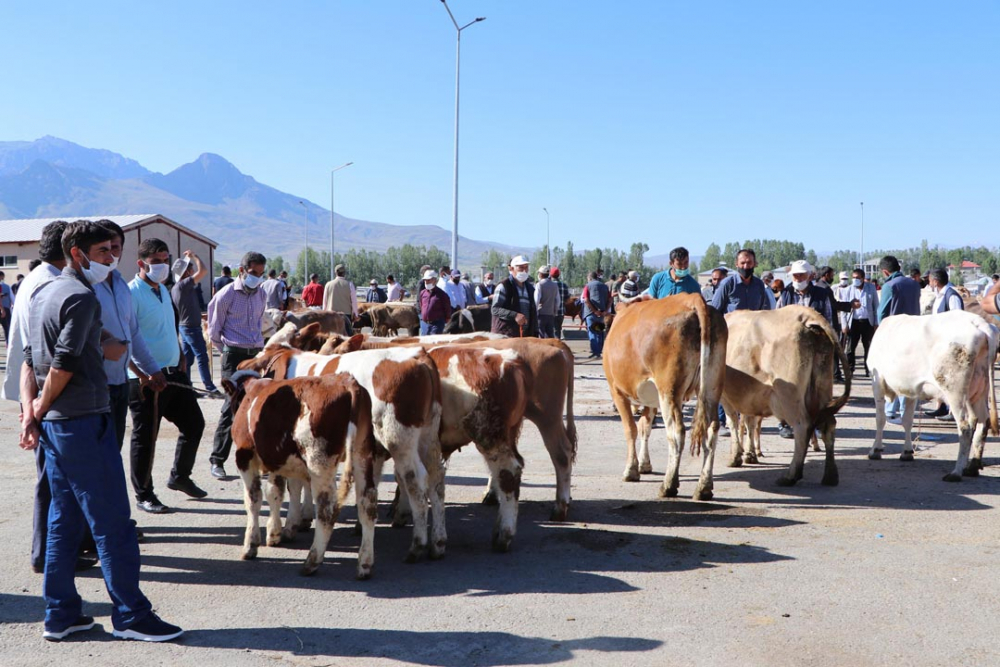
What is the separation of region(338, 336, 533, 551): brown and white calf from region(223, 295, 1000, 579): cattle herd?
1 cm

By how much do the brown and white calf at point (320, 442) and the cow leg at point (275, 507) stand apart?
420 mm

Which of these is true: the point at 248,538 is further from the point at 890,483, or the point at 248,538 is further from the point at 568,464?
the point at 890,483

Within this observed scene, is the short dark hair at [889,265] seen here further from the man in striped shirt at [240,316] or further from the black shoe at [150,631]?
the black shoe at [150,631]

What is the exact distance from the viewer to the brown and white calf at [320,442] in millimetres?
5508

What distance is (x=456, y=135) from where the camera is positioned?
28.4m

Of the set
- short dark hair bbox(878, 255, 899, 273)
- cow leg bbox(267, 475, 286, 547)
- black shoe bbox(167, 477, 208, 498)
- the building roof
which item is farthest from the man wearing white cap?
the building roof

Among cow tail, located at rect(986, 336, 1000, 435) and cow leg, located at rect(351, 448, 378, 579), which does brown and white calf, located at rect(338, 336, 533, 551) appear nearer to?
cow leg, located at rect(351, 448, 378, 579)

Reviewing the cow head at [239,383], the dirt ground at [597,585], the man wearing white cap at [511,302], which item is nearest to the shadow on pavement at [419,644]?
the dirt ground at [597,585]

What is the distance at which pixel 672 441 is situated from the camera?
7.71 metres

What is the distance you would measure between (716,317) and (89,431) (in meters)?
5.32

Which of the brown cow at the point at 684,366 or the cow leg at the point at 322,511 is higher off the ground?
the brown cow at the point at 684,366

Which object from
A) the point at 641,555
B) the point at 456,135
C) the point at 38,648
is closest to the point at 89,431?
the point at 38,648

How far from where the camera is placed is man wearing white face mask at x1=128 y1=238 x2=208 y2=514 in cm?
704

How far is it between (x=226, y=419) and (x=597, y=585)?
14.4 feet
